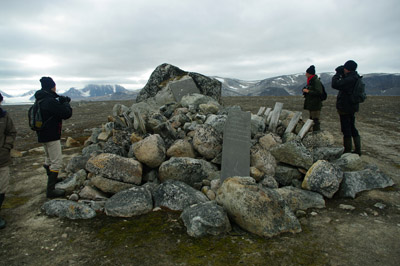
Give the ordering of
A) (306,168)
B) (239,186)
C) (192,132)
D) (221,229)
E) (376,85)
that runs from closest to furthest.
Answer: (221,229), (239,186), (306,168), (192,132), (376,85)

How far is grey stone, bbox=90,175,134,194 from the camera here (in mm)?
6410

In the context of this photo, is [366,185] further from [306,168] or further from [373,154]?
Result: [373,154]

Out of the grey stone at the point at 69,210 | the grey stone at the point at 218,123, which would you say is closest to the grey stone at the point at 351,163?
the grey stone at the point at 218,123

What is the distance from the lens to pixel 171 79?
13273 mm

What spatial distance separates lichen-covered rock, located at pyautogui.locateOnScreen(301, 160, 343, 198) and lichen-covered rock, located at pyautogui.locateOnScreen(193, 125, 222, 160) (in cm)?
265

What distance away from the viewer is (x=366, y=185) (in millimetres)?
6488

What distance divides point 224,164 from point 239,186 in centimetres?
174

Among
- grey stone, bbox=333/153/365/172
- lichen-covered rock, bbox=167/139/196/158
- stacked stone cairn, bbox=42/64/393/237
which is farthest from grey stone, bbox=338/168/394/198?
lichen-covered rock, bbox=167/139/196/158

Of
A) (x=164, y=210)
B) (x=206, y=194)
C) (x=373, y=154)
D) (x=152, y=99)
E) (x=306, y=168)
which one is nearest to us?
(x=164, y=210)

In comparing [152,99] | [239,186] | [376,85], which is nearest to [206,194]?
[239,186]

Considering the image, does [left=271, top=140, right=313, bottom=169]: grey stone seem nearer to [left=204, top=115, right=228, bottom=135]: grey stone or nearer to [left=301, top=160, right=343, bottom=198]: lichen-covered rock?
[left=301, top=160, right=343, bottom=198]: lichen-covered rock

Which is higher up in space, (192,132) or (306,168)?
(192,132)

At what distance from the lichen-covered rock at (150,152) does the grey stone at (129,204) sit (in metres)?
1.18

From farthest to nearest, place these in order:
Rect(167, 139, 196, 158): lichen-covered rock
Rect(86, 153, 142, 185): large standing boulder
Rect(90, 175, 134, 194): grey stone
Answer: Rect(167, 139, 196, 158): lichen-covered rock < Rect(86, 153, 142, 185): large standing boulder < Rect(90, 175, 134, 194): grey stone
